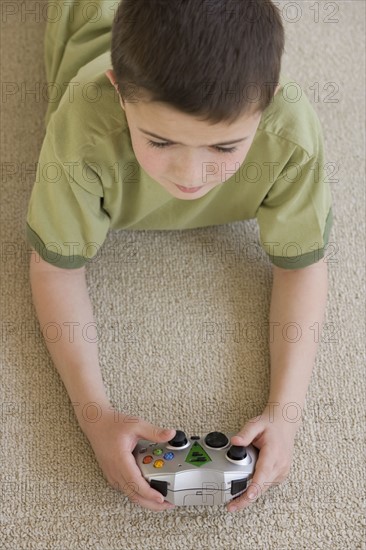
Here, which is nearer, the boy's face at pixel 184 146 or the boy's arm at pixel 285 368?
the boy's face at pixel 184 146

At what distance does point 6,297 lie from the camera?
3.04 ft

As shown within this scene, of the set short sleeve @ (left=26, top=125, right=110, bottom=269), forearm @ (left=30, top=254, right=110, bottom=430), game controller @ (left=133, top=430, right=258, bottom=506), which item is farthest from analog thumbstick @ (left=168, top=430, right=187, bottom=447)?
short sleeve @ (left=26, top=125, right=110, bottom=269)

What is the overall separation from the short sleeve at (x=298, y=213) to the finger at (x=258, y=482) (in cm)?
23

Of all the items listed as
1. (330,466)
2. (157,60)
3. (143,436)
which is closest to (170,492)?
(143,436)

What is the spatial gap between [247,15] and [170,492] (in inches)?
17.7

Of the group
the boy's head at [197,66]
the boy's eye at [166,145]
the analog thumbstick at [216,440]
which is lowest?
the analog thumbstick at [216,440]

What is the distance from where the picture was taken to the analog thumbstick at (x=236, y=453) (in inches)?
29.0

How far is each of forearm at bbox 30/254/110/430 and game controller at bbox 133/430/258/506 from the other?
0.10 m

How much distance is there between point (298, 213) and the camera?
82 centimetres

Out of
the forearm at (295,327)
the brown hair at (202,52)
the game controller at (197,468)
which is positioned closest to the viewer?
the brown hair at (202,52)

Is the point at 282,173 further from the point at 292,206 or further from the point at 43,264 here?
the point at 43,264

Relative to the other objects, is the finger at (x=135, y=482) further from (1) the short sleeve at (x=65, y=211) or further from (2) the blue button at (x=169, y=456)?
(1) the short sleeve at (x=65, y=211)

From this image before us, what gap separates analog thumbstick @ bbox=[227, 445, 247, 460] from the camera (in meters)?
0.74

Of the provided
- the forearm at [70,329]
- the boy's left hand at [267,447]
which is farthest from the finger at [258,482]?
the forearm at [70,329]
